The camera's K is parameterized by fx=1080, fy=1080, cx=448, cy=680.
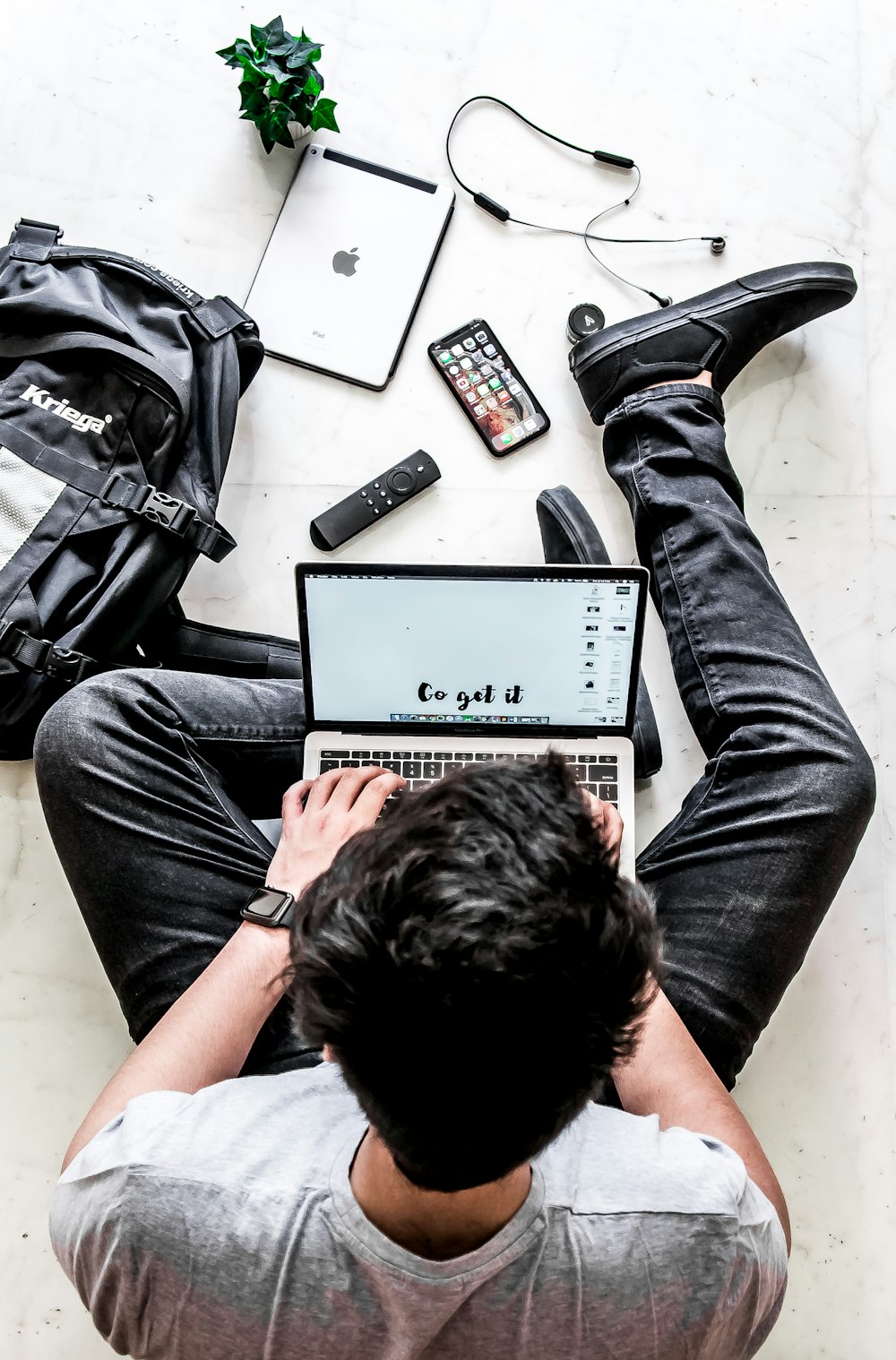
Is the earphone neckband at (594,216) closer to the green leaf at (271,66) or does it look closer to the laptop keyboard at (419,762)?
the green leaf at (271,66)

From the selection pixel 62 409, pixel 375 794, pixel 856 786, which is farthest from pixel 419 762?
pixel 62 409

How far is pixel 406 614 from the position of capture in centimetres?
102

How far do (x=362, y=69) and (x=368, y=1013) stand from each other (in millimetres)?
1208

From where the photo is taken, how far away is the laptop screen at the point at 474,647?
999 millimetres

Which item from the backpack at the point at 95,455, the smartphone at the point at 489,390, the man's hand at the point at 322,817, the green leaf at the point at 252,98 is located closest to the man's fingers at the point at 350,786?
the man's hand at the point at 322,817

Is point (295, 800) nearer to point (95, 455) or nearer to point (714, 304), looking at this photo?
point (95, 455)

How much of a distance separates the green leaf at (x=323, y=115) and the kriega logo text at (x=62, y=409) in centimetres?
45

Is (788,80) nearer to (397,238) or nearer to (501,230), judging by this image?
(501,230)

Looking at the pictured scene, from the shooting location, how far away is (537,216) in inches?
52.3

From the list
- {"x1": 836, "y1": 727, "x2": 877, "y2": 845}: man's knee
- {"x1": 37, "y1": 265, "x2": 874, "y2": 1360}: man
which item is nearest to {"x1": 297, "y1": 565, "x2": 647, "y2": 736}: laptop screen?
{"x1": 37, "y1": 265, "x2": 874, "y2": 1360}: man

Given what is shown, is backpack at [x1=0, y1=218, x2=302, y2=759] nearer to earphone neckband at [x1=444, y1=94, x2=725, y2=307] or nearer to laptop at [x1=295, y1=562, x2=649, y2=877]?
laptop at [x1=295, y1=562, x2=649, y2=877]

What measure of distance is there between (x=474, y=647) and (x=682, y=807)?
0.31 meters

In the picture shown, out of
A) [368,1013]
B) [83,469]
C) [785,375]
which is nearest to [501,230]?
[785,375]

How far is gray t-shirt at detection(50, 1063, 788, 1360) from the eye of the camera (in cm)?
70
